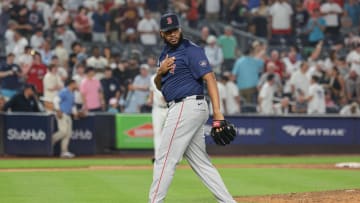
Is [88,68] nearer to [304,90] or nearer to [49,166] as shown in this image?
[49,166]

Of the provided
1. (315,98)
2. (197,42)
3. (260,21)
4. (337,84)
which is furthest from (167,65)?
(260,21)

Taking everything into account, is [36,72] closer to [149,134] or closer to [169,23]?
[149,134]

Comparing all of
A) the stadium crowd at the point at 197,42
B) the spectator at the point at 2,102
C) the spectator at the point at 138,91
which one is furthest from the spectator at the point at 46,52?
the spectator at the point at 138,91

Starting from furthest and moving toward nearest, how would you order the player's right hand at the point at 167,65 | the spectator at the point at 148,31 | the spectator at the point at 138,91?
the spectator at the point at 148,31, the spectator at the point at 138,91, the player's right hand at the point at 167,65

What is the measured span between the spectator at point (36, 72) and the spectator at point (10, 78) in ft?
0.81

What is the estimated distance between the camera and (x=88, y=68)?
830 inches

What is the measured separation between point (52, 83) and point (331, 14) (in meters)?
9.43

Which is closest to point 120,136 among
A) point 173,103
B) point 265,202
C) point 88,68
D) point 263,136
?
point 88,68

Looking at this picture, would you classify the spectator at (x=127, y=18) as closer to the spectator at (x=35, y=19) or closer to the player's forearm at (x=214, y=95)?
the spectator at (x=35, y=19)

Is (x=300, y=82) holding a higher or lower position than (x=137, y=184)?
higher

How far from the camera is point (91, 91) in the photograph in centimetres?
2133

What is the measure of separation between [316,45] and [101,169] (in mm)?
11083

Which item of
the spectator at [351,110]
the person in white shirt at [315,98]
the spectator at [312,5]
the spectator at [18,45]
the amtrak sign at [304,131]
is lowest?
the amtrak sign at [304,131]

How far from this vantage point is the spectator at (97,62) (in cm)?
2250
